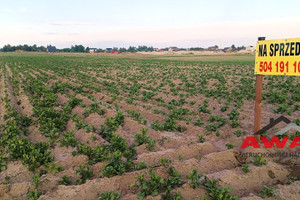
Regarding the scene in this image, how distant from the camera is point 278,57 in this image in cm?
495

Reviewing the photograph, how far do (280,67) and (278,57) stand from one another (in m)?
0.22

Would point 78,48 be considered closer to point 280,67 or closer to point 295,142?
point 295,142

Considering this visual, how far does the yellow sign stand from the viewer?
467 centimetres

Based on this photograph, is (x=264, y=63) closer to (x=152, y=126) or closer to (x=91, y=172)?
(x=152, y=126)

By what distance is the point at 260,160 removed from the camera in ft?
15.8

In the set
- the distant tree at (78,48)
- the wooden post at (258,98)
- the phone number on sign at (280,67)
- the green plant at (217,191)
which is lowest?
the green plant at (217,191)

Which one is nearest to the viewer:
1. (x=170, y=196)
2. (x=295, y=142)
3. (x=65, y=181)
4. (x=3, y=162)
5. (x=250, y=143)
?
(x=170, y=196)

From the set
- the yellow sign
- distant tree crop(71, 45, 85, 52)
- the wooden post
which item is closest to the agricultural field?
the wooden post

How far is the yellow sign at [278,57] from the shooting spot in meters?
4.67

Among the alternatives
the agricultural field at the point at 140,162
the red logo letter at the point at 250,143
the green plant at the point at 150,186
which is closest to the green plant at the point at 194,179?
the agricultural field at the point at 140,162

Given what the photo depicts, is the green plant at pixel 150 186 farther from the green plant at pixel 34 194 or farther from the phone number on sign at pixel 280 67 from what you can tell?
the phone number on sign at pixel 280 67

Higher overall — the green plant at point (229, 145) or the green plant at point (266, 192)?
the green plant at point (229, 145)

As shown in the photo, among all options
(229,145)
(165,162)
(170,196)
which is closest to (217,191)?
(170,196)

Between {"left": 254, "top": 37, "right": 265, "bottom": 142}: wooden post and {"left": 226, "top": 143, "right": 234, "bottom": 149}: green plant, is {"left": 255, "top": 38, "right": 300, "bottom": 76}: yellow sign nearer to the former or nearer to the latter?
{"left": 254, "top": 37, "right": 265, "bottom": 142}: wooden post
